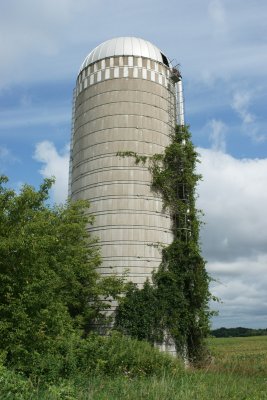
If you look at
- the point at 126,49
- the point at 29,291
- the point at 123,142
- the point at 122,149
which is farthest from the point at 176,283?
the point at 126,49

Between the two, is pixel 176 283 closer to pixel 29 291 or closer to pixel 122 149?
pixel 122 149

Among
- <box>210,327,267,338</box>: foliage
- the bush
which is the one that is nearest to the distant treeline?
<box>210,327,267,338</box>: foliage

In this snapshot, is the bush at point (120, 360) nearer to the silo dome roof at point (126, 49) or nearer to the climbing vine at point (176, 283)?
the climbing vine at point (176, 283)

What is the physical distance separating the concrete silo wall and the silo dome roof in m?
0.43

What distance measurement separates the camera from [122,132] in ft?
100

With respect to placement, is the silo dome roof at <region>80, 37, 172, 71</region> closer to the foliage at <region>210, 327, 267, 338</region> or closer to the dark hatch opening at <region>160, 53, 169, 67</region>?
the dark hatch opening at <region>160, 53, 169, 67</region>

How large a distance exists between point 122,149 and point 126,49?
7683 mm

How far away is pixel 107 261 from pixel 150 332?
5.13m

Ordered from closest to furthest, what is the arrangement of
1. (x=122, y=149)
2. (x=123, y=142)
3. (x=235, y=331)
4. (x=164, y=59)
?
(x=122, y=149), (x=123, y=142), (x=164, y=59), (x=235, y=331)

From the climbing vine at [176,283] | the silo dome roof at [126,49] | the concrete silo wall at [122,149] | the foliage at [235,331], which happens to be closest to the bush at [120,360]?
the climbing vine at [176,283]

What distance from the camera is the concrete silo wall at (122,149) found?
28.5 m

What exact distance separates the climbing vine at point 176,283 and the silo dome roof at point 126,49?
23.3 ft

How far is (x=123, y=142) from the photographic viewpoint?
99.7 ft

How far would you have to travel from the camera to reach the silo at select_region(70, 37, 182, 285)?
28.5m
